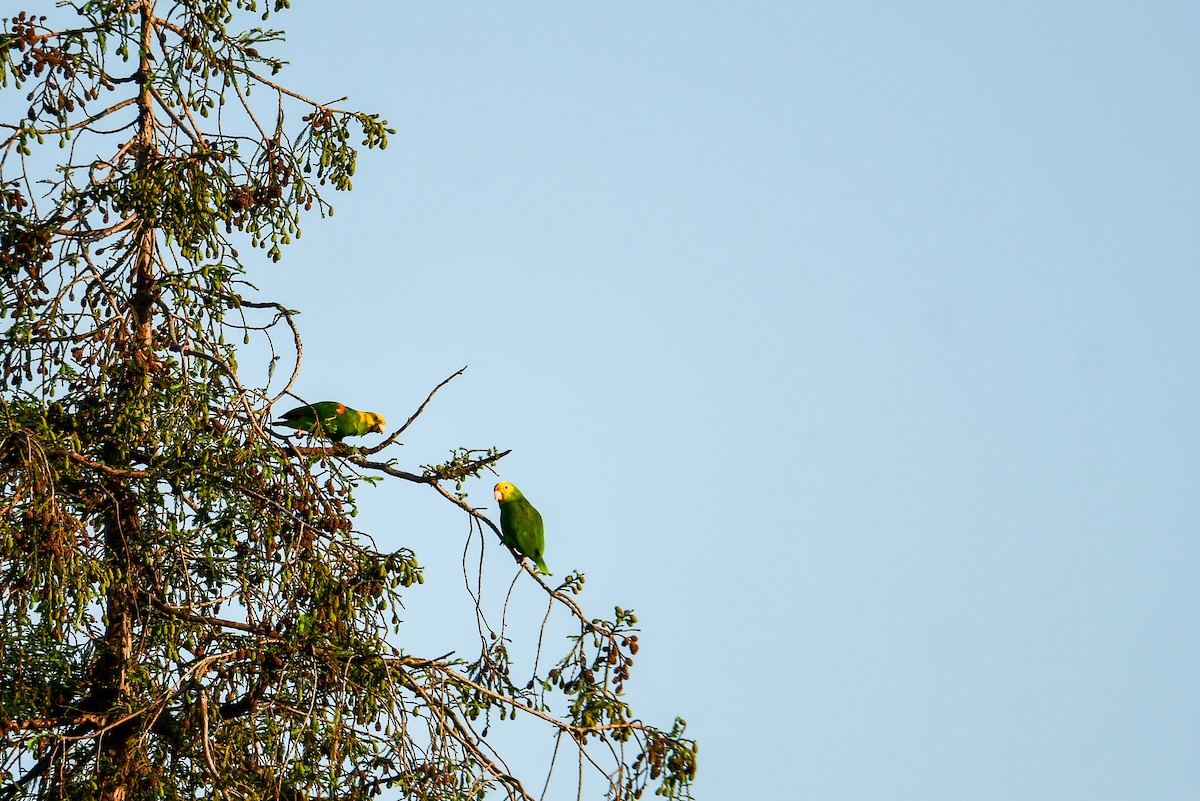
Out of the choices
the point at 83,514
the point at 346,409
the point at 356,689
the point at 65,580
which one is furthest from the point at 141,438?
the point at 346,409

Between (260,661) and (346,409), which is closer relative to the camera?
(260,661)

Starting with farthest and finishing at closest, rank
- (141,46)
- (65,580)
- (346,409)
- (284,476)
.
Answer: (346,409)
(141,46)
(284,476)
(65,580)

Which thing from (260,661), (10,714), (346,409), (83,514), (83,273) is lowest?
(10,714)

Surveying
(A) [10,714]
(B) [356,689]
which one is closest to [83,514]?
(A) [10,714]

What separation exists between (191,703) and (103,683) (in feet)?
2.81

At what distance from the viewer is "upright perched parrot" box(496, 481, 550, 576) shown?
8.61m

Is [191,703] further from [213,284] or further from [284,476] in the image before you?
[213,284]

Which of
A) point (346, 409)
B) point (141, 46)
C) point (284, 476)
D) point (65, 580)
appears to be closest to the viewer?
point (65, 580)

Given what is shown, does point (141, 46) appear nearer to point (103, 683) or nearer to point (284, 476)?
point (284, 476)

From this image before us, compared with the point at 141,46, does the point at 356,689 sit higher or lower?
lower

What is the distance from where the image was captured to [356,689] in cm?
657

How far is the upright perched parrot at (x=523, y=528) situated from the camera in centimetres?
861

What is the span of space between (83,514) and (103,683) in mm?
784

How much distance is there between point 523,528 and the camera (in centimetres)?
868
